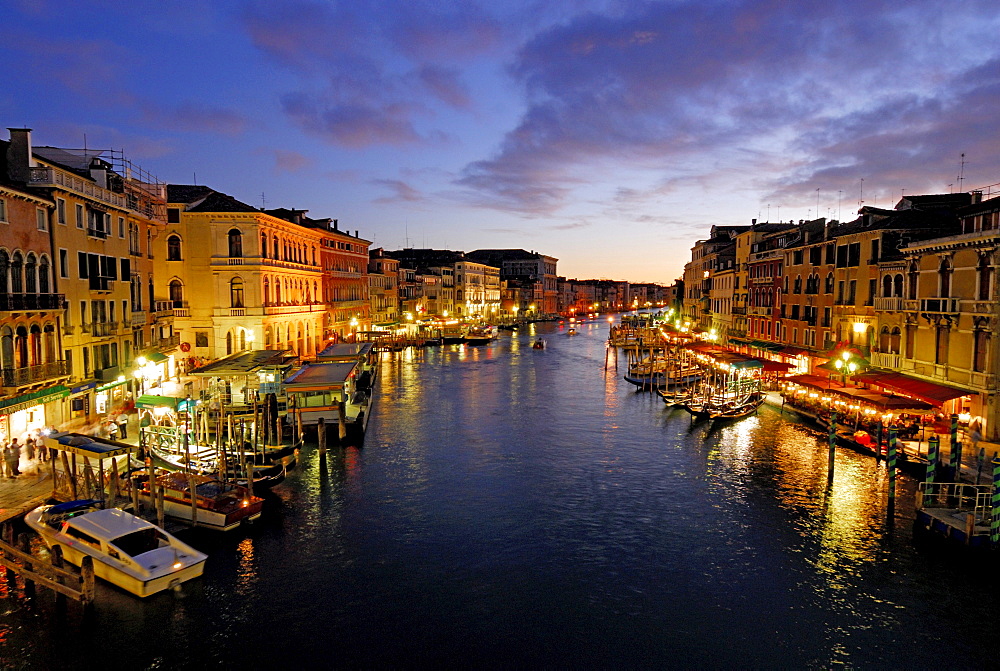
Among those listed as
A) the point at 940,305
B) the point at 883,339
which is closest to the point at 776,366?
the point at 883,339

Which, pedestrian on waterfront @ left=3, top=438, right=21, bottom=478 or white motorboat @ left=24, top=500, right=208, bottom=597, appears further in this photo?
pedestrian on waterfront @ left=3, top=438, right=21, bottom=478

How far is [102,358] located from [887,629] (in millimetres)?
34519

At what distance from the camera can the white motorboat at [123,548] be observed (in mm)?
16984

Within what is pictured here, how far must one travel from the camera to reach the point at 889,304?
3384cm

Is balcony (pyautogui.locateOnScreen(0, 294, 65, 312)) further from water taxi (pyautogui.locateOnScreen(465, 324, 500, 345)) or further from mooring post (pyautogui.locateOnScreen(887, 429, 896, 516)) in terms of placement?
water taxi (pyautogui.locateOnScreen(465, 324, 500, 345))

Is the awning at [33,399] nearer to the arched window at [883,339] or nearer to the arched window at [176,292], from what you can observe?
the arched window at [176,292]

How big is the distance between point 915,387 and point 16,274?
39442mm

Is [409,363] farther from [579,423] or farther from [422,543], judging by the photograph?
[422,543]

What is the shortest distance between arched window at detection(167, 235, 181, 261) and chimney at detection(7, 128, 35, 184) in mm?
21381

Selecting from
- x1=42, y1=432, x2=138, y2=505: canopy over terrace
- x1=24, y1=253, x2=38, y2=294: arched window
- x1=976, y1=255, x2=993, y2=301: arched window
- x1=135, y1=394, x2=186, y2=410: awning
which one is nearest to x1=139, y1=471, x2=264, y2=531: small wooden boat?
x1=42, y1=432, x2=138, y2=505: canopy over terrace

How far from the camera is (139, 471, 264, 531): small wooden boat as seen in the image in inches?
841

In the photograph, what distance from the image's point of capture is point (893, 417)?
2912cm

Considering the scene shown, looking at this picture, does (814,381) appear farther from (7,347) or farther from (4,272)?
(4,272)

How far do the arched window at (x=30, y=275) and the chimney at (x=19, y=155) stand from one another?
3695mm
